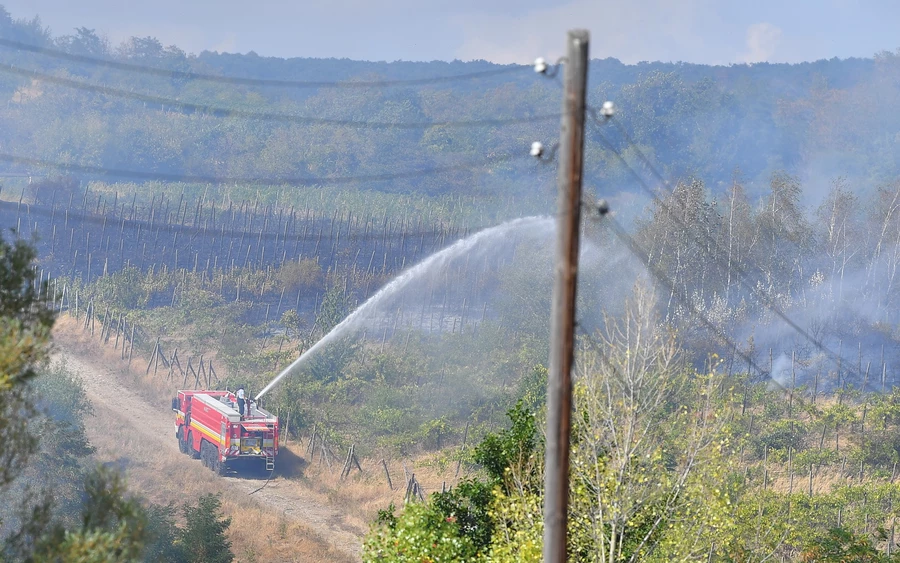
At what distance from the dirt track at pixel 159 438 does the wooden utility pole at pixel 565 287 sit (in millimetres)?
20839

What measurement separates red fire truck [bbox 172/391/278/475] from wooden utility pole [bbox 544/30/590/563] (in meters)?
25.8

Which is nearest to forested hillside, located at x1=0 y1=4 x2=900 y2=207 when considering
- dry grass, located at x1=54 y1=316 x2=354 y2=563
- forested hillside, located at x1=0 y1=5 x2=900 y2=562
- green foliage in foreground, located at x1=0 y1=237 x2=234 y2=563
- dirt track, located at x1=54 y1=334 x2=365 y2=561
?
forested hillside, located at x1=0 y1=5 x2=900 y2=562

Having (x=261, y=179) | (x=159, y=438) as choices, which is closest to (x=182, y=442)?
(x=159, y=438)

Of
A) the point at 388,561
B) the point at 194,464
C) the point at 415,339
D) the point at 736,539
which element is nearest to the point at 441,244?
the point at 415,339

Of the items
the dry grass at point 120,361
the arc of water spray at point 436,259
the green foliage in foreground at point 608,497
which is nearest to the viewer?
the green foliage in foreground at point 608,497

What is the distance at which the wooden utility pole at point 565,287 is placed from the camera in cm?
805

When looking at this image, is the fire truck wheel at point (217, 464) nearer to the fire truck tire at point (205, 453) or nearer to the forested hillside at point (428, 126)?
the fire truck tire at point (205, 453)

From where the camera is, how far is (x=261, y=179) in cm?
9675

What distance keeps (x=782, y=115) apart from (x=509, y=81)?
148ft

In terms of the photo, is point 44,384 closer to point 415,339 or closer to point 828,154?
point 415,339

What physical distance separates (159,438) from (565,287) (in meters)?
33.6

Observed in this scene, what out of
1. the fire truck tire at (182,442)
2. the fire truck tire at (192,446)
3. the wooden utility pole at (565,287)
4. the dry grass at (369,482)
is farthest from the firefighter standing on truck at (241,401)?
the wooden utility pole at (565,287)

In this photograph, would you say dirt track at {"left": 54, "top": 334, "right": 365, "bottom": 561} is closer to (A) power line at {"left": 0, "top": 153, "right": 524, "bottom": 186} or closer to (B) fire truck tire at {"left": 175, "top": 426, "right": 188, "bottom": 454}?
(B) fire truck tire at {"left": 175, "top": 426, "right": 188, "bottom": 454}

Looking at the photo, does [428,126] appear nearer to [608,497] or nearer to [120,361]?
[120,361]
